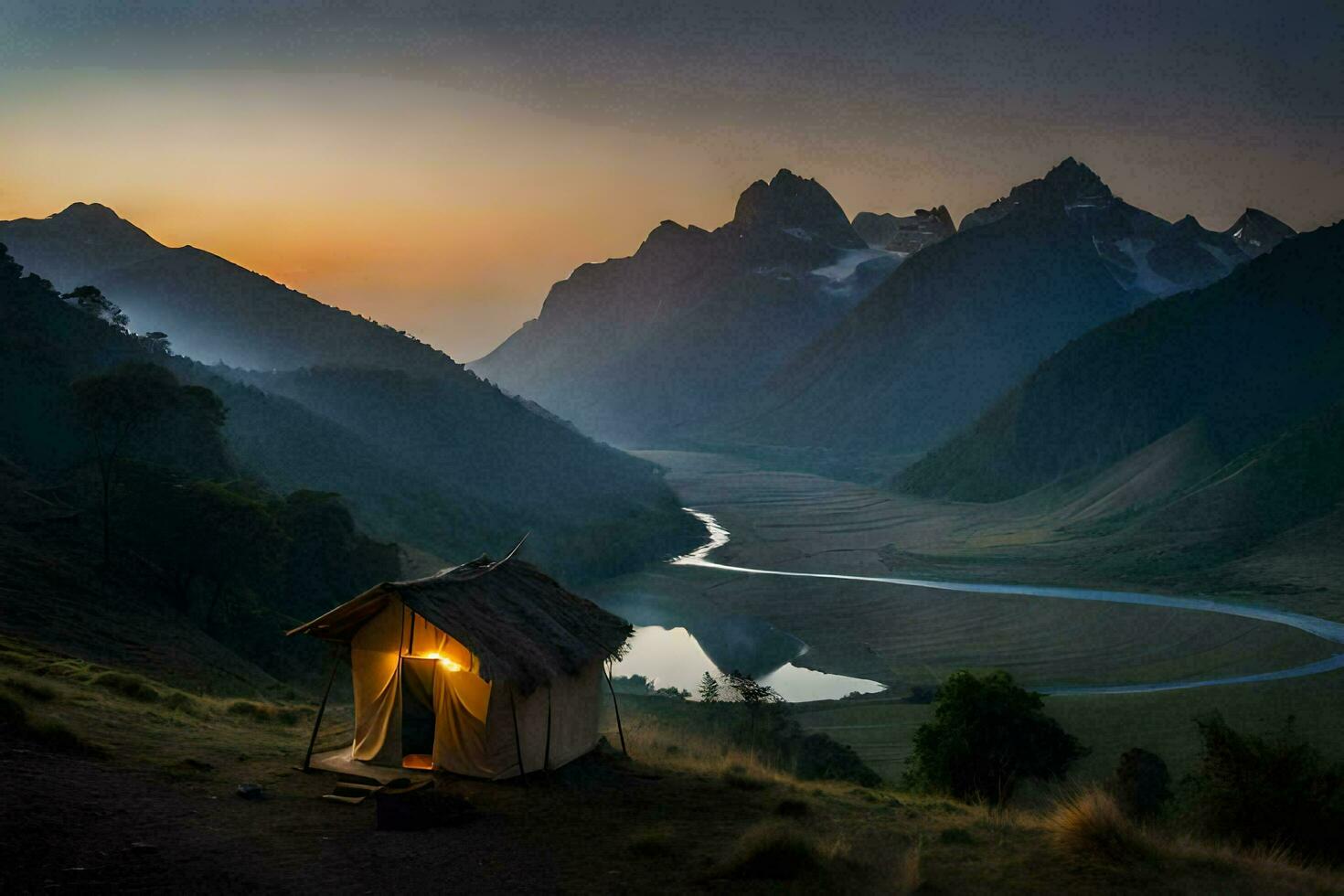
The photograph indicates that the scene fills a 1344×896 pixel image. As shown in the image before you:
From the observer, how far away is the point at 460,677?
18031 mm

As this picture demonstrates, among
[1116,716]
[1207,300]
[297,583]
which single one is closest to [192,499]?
[297,583]

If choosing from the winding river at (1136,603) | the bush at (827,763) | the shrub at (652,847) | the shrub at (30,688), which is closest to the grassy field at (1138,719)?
the winding river at (1136,603)

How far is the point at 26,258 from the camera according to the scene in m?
137

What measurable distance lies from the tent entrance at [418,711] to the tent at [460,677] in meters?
0.02

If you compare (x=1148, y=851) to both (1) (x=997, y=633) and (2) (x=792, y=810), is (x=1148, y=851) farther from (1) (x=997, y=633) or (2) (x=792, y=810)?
(1) (x=997, y=633)

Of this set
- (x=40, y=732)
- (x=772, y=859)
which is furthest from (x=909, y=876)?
(x=40, y=732)

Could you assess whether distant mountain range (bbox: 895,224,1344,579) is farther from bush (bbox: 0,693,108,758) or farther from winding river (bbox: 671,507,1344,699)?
bush (bbox: 0,693,108,758)

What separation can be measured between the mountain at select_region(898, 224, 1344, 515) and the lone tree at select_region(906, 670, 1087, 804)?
82.7m

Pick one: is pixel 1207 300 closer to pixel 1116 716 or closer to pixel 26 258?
pixel 1116 716

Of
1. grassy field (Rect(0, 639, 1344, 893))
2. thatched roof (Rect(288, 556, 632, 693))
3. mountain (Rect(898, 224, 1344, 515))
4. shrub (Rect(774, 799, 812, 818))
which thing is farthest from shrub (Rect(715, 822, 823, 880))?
mountain (Rect(898, 224, 1344, 515))

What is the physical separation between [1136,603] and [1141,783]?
47804mm

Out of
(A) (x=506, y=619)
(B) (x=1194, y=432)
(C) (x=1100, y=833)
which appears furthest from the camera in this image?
(B) (x=1194, y=432)

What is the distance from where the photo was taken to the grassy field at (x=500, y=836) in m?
11.6

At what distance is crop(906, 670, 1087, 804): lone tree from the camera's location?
25516 mm
